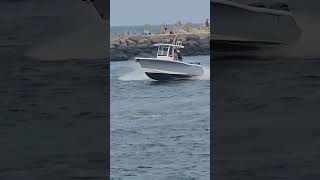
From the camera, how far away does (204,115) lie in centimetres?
2334

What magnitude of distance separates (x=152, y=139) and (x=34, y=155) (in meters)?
16.7

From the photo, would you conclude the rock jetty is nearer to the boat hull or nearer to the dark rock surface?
the dark rock surface

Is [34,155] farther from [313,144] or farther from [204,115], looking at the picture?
[204,115]

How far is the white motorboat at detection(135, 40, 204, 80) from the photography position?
2466 cm

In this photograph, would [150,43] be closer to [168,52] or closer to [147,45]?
[147,45]

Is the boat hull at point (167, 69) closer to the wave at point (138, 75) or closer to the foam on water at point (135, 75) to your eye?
the wave at point (138, 75)

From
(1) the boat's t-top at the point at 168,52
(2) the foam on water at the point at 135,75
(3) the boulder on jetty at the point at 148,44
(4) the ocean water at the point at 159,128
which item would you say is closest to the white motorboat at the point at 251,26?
(4) the ocean water at the point at 159,128

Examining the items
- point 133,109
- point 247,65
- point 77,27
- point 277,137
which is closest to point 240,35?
point 247,65

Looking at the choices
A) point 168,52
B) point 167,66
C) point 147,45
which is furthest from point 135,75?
point 147,45

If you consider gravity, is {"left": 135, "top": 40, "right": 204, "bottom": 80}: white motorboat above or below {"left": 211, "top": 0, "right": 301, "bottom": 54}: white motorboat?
below

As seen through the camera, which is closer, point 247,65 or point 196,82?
point 247,65

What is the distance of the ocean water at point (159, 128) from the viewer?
671 inches

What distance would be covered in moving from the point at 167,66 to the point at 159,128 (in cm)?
271

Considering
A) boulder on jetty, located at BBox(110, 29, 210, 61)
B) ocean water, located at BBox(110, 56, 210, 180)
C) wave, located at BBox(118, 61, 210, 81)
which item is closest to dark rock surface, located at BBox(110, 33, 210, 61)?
boulder on jetty, located at BBox(110, 29, 210, 61)
